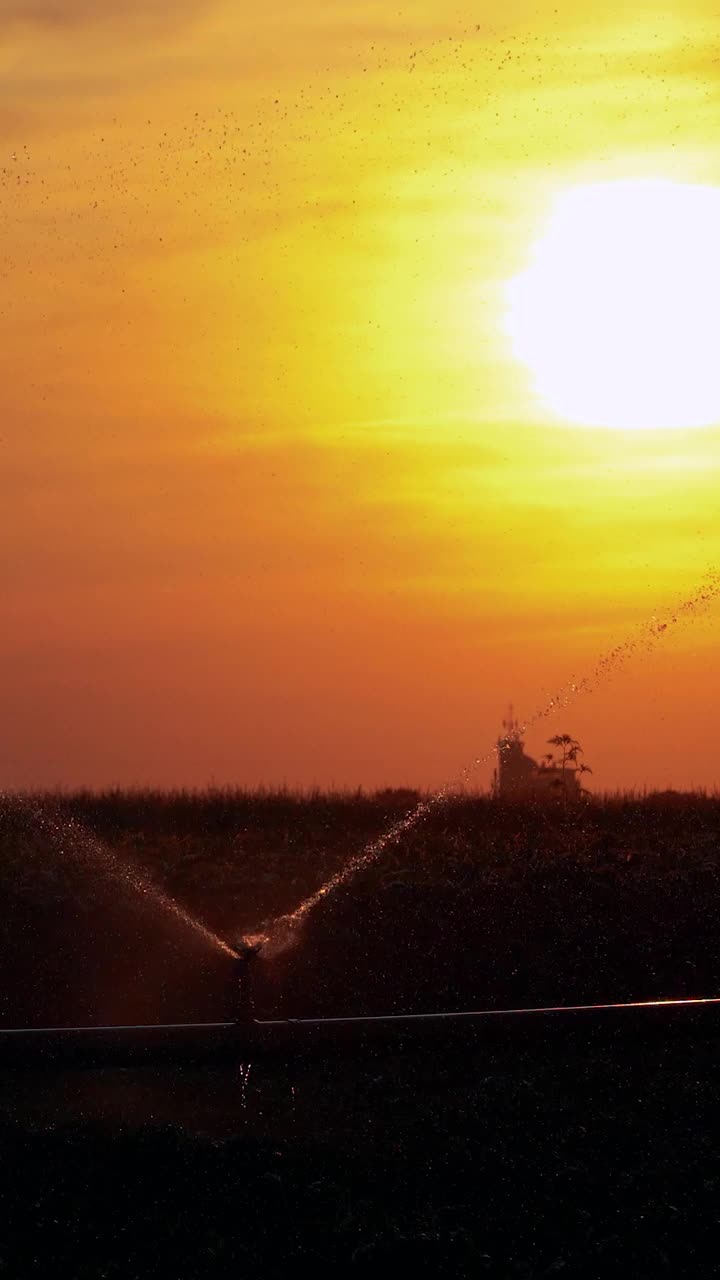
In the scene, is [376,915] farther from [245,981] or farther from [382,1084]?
[245,981]

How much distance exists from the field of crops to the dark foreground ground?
103 inches

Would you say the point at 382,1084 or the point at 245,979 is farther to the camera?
the point at 382,1084

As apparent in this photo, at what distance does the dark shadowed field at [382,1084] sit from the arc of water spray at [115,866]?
16cm

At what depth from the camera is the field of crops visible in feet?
46.6

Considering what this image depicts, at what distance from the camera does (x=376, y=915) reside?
626 inches

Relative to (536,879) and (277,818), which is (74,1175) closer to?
(536,879)

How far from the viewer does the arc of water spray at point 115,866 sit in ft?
51.9

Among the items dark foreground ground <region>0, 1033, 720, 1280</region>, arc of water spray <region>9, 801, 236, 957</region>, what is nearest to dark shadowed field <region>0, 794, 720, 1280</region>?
dark foreground ground <region>0, 1033, 720, 1280</region>

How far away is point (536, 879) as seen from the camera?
16969 millimetres

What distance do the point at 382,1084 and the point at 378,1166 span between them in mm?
1641

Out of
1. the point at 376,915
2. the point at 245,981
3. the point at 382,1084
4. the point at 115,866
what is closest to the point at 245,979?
the point at 245,981

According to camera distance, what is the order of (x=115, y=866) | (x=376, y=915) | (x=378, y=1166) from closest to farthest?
(x=378, y=1166), (x=376, y=915), (x=115, y=866)

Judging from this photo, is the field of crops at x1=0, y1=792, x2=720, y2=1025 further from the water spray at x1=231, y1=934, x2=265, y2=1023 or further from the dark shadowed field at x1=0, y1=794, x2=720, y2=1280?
the water spray at x1=231, y1=934, x2=265, y2=1023

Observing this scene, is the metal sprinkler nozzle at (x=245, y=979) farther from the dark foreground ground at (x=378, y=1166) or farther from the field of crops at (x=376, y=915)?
the field of crops at (x=376, y=915)
